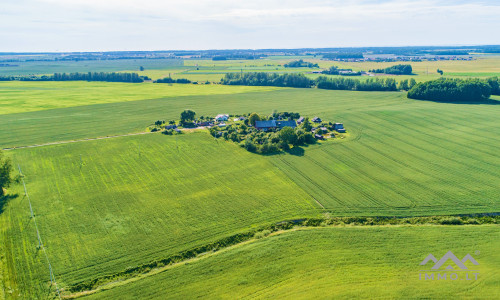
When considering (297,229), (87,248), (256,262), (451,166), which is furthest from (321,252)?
(451,166)

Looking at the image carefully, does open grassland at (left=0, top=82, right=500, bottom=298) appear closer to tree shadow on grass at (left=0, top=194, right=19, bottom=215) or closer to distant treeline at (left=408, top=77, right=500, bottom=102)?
tree shadow on grass at (left=0, top=194, right=19, bottom=215)

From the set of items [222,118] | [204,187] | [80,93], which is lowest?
[204,187]

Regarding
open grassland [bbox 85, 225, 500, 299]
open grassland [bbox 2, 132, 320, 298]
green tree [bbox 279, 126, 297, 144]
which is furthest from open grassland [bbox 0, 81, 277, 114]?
open grassland [bbox 85, 225, 500, 299]

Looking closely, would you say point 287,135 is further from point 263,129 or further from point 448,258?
point 448,258

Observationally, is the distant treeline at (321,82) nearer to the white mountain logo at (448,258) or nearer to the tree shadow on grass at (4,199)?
the white mountain logo at (448,258)

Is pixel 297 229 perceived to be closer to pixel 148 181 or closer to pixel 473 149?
pixel 148 181

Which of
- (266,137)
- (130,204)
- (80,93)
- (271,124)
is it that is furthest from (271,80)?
(130,204)
